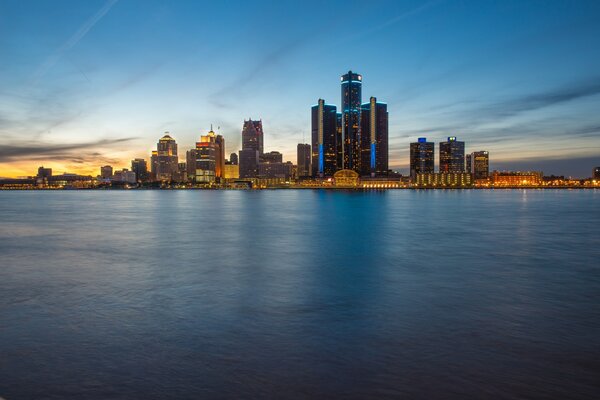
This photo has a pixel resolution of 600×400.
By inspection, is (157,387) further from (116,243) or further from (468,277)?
(116,243)

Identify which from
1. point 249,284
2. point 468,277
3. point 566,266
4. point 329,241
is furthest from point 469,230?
point 249,284

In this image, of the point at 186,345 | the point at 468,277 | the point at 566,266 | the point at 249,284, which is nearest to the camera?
the point at 186,345

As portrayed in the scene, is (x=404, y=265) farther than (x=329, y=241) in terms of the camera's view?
No

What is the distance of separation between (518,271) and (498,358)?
1478 centimetres

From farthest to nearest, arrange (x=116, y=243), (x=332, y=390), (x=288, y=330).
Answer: (x=116, y=243) < (x=288, y=330) < (x=332, y=390)

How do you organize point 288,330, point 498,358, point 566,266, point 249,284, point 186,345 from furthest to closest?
1. point 566,266
2. point 249,284
3. point 288,330
4. point 186,345
5. point 498,358

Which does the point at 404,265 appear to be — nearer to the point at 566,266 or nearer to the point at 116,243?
the point at 566,266

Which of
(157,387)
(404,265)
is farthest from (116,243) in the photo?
(157,387)

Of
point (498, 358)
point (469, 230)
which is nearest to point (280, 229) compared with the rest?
point (469, 230)

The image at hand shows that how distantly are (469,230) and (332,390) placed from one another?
4243cm

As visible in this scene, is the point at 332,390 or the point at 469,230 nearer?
the point at 332,390

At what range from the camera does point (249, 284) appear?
2045cm

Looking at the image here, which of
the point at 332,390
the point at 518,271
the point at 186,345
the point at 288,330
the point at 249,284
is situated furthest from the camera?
the point at 518,271

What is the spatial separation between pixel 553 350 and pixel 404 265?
14.3 meters
